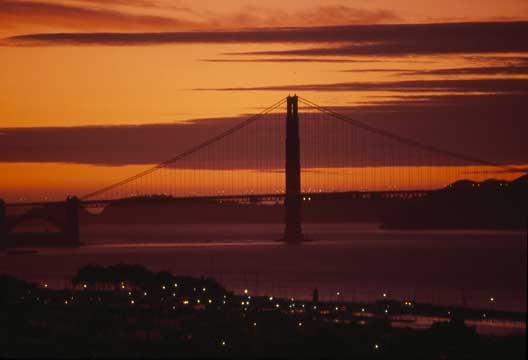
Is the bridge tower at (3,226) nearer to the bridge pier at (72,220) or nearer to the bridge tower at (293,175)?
the bridge pier at (72,220)

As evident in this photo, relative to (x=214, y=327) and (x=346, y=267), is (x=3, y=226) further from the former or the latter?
(x=214, y=327)

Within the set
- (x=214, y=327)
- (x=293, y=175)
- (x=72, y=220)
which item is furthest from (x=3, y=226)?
(x=214, y=327)

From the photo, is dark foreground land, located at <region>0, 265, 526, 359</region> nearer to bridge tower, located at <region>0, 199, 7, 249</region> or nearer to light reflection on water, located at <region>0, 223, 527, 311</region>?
light reflection on water, located at <region>0, 223, 527, 311</region>

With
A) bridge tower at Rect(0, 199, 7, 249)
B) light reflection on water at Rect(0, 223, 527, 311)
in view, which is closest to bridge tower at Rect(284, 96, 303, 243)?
light reflection on water at Rect(0, 223, 527, 311)

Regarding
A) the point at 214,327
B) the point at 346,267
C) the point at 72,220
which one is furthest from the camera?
the point at 72,220

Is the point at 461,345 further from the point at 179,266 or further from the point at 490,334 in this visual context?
the point at 179,266

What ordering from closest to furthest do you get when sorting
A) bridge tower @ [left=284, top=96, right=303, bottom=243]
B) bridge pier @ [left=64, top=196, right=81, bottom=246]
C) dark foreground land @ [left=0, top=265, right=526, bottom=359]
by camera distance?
dark foreground land @ [left=0, top=265, right=526, bottom=359] < bridge tower @ [left=284, top=96, right=303, bottom=243] < bridge pier @ [left=64, top=196, right=81, bottom=246]
